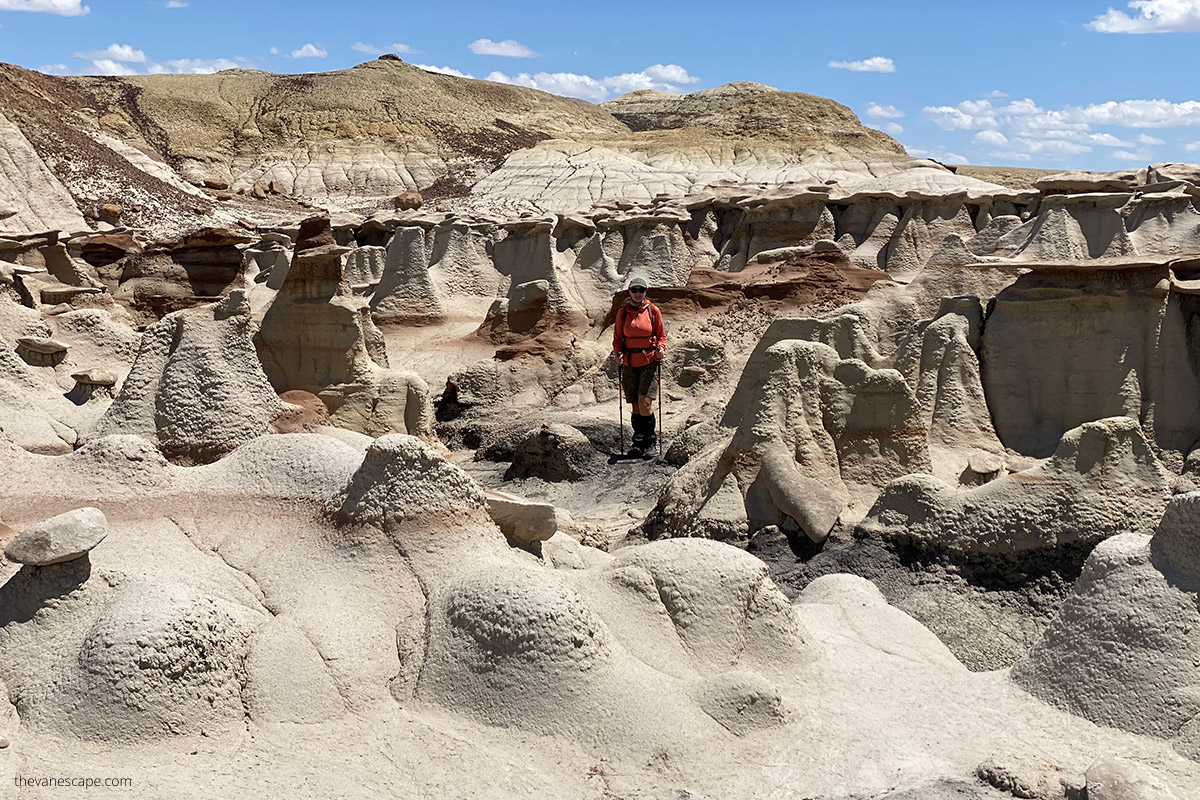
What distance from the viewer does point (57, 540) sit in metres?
3.72

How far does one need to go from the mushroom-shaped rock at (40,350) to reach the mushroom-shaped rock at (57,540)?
650cm

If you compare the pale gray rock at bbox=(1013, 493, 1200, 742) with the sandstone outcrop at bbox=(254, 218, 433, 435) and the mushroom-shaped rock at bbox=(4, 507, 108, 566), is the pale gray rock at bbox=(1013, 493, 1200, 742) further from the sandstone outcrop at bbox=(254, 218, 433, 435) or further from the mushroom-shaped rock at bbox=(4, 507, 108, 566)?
the sandstone outcrop at bbox=(254, 218, 433, 435)

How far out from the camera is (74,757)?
335 cm

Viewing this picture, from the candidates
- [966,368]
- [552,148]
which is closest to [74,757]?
[966,368]

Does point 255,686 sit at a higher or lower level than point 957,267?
lower

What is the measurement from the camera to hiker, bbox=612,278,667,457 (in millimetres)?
10172

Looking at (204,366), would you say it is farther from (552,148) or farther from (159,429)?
(552,148)

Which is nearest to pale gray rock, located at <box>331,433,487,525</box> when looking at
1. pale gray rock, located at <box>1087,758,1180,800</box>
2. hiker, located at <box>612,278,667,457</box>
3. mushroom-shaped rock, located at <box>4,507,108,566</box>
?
mushroom-shaped rock, located at <box>4,507,108,566</box>

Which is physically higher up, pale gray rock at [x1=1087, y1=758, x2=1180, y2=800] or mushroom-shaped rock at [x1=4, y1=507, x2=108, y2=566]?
mushroom-shaped rock at [x1=4, y1=507, x2=108, y2=566]

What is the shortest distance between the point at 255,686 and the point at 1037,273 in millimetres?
7060

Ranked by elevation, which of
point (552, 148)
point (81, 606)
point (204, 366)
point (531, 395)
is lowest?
point (531, 395)

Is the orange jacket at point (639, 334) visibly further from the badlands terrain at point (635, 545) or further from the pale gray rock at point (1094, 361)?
the pale gray rock at point (1094, 361)

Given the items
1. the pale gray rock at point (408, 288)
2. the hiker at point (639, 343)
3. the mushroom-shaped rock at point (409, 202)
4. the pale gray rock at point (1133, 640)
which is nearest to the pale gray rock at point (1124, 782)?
the pale gray rock at point (1133, 640)

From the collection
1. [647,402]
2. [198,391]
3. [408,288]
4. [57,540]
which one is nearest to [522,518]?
[57,540]
